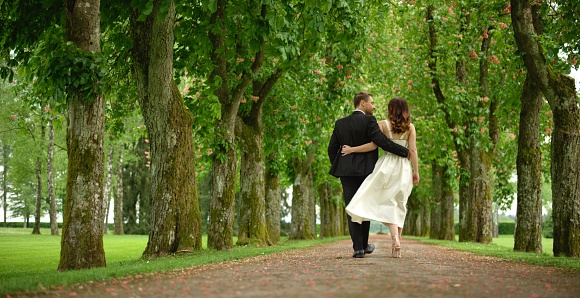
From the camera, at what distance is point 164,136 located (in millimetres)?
12297

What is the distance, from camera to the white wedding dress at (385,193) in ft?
31.0

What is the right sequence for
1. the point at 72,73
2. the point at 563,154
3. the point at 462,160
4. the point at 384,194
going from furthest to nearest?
the point at 462,160 → the point at 563,154 → the point at 384,194 → the point at 72,73

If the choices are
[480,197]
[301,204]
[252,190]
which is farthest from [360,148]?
[301,204]

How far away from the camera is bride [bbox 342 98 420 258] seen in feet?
→ 31.0

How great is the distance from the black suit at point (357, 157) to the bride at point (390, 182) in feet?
0.44

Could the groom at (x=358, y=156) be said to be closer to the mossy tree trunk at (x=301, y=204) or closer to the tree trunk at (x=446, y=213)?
the mossy tree trunk at (x=301, y=204)

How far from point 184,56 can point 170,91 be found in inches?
117

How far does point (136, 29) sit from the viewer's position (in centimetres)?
1229

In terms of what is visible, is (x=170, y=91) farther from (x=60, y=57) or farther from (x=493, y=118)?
(x=493, y=118)

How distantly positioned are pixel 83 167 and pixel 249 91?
9.71 meters

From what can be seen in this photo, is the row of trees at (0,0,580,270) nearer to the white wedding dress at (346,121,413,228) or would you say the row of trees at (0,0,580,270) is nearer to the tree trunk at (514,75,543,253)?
the tree trunk at (514,75,543,253)

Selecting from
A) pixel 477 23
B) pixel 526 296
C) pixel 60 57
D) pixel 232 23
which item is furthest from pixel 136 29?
pixel 477 23

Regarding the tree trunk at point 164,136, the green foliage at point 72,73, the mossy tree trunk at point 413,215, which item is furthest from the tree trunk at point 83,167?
the mossy tree trunk at point 413,215

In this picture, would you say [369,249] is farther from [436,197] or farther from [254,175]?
[436,197]
